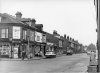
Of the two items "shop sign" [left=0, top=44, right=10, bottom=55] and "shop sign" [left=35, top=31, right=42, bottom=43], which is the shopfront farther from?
"shop sign" [left=35, top=31, right=42, bottom=43]

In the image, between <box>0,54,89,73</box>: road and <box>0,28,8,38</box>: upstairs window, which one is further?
<box>0,28,8,38</box>: upstairs window

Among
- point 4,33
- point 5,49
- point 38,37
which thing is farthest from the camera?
point 38,37

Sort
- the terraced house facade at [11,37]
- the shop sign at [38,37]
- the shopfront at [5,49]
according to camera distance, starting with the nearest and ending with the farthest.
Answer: the terraced house facade at [11,37]
the shopfront at [5,49]
the shop sign at [38,37]

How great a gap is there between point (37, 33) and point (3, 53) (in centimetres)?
1621

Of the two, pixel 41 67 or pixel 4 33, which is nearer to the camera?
pixel 41 67

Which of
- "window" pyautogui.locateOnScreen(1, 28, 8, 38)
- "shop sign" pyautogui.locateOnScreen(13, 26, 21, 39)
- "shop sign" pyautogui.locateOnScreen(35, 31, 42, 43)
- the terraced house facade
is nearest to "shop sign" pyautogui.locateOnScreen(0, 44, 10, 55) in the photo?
the terraced house facade

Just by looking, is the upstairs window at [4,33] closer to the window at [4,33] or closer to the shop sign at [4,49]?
the window at [4,33]

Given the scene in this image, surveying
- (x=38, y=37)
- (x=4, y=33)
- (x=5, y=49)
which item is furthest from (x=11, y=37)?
(x=38, y=37)

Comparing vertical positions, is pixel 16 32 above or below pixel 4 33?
above

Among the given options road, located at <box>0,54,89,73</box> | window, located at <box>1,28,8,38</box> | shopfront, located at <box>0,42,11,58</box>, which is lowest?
road, located at <box>0,54,89,73</box>

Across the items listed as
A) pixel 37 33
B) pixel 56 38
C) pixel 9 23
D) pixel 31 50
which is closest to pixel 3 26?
pixel 9 23

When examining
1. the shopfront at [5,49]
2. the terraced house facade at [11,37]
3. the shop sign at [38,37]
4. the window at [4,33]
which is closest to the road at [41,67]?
the terraced house facade at [11,37]

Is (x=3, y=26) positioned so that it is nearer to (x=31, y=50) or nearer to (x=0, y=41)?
(x=0, y=41)

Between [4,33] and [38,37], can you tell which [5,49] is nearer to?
[4,33]
